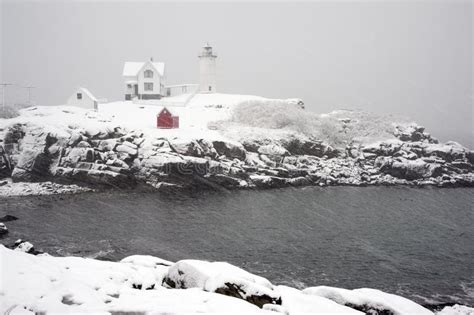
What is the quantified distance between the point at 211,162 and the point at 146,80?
122 feet

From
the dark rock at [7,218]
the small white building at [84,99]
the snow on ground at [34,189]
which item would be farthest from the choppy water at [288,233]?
the small white building at [84,99]

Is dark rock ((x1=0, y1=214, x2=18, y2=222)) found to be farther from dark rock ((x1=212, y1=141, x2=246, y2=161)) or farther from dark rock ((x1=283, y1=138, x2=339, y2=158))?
dark rock ((x1=283, y1=138, x2=339, y2=158))

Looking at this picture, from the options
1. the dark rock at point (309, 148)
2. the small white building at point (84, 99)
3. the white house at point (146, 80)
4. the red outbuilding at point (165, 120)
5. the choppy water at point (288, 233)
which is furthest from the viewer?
the white house at point (146, 80)

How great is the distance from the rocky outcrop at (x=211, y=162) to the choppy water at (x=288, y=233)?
4.00m

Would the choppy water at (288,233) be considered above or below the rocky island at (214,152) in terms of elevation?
below

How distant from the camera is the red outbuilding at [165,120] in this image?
2160 inches

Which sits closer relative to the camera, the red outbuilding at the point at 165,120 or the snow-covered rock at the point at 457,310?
the snow-covered rock at the point at 457,310

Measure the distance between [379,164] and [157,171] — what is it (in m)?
30.9

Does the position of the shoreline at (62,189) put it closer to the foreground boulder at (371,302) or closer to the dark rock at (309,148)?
the dark rock at (309,148)

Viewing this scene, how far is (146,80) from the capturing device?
76.7 m

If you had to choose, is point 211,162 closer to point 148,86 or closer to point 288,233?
point 288,233

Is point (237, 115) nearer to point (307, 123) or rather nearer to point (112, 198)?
point (307, 123)

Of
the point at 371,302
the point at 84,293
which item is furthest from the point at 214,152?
the point at 84,293

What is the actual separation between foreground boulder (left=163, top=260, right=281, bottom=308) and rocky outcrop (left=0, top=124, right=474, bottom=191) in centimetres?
A: 2853
